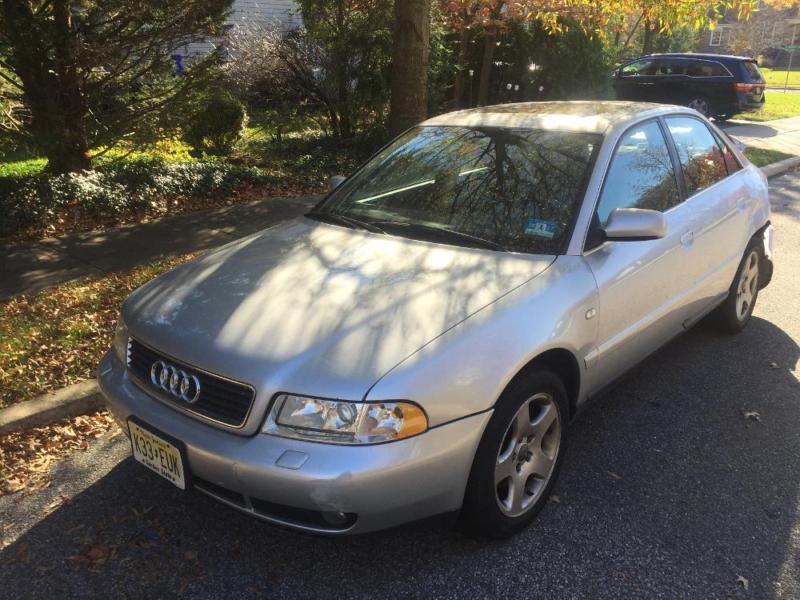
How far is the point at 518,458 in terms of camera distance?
2.65 meters

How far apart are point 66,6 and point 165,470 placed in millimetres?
6227

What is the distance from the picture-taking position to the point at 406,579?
2467mm

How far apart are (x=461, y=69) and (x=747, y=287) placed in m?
9.49

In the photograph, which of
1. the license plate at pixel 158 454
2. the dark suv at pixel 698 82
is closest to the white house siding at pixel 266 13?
the dark suv at pixel 698 82

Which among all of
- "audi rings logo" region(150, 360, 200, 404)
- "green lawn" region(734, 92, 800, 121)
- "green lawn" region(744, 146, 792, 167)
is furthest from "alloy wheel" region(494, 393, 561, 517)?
"green lawn" region(734, 92, 800, 121)

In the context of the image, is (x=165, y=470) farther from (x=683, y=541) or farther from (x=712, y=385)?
(x=712, y=385)

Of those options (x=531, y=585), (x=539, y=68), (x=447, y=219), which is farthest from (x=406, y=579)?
(x=539, y=68)

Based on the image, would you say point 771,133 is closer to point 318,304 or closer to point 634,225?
point 634,225

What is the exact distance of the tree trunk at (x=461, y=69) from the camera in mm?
13148

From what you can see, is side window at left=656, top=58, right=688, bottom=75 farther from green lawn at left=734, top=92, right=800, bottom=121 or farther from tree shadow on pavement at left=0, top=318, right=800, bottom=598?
tree shadow on pavement at left=0, top=318, right=800, bottom=598

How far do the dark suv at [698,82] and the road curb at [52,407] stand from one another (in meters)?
16.5

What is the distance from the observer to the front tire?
241 cm

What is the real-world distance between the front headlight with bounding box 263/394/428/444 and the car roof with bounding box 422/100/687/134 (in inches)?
77.4

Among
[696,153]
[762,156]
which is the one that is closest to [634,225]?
[696,153]
